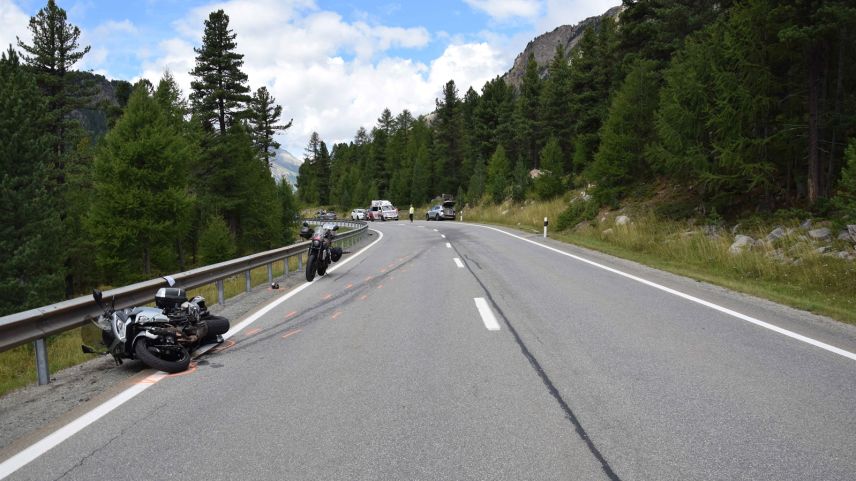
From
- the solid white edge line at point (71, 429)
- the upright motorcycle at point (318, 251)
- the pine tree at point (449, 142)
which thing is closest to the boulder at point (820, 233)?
the upright motorcycle at point (318, 251)

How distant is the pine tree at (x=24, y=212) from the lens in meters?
23.6

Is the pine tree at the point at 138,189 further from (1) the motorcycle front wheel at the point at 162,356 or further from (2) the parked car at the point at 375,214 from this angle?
(2) the parked car at the point at 375,214

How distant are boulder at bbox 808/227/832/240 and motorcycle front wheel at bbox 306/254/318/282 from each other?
1313 cm

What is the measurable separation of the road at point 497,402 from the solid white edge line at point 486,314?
0.23 ft

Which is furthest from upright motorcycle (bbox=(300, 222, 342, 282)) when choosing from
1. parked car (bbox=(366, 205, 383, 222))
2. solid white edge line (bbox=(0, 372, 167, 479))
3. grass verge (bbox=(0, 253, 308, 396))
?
parked car (bbox=(366, 205, 383, 222))

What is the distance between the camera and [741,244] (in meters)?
14.5

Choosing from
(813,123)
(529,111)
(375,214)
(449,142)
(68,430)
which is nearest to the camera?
(68,430)

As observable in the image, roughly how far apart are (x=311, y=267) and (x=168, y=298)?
653 centimetres

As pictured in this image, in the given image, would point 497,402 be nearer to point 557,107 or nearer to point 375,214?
point 557,107

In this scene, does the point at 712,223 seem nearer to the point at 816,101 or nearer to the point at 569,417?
the point at 816,101

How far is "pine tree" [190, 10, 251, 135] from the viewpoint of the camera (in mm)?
34250

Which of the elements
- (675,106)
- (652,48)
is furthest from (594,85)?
(675,106)

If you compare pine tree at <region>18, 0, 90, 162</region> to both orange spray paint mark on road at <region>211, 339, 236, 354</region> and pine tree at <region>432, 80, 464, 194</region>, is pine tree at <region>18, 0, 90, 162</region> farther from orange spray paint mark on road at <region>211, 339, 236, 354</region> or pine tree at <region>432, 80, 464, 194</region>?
pine tree at <region>432, 80, 464, 194</region>

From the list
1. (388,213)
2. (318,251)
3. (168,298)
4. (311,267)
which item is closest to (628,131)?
(318,251)
